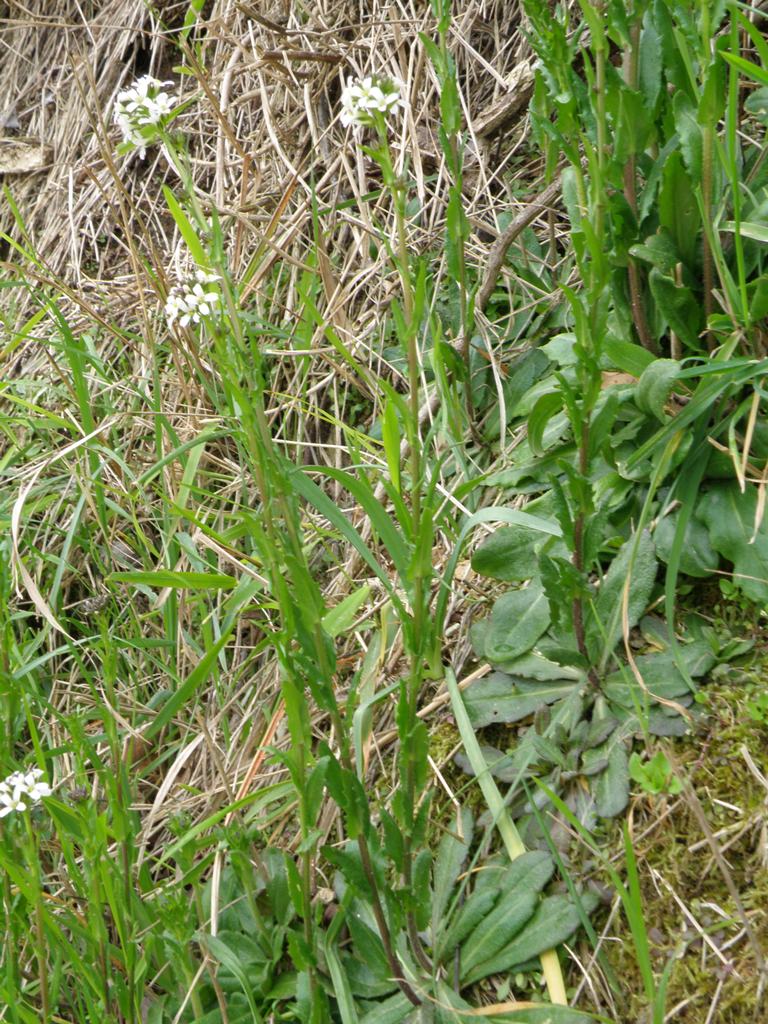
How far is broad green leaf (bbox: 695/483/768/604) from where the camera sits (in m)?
1.71

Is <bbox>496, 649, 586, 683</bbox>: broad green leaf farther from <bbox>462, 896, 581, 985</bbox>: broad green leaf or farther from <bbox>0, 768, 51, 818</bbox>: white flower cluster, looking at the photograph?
<bbox>0, 768, 51, 818</bbox>: white flower cluster

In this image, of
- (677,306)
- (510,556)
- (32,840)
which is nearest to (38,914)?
(32,840)

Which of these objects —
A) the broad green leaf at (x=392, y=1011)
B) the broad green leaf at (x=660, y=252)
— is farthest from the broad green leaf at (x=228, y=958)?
the broad green leaf at (x=660, y=252)

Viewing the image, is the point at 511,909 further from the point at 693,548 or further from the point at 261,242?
the point at 261,242

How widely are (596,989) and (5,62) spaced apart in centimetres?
396


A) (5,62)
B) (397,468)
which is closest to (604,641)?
(397,468)

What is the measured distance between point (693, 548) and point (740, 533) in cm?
9

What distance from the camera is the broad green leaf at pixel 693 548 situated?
1.77 m

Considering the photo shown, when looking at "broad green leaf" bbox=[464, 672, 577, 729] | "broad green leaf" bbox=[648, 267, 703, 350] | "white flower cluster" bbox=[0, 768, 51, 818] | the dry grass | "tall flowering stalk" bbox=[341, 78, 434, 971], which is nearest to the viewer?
"tall flowering stalk" bbox=[341, 78, 434, 971]

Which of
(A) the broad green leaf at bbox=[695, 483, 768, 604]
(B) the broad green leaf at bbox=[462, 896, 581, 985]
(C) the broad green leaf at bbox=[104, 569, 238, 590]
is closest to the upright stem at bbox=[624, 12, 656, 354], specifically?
(A) the broad green leaf at bbox=[695, 483, 768, 604]

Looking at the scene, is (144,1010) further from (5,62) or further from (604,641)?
(5,62)

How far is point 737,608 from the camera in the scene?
1.76 m

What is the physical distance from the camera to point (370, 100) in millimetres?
1332

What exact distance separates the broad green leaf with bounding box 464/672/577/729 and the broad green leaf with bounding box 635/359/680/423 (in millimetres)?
544
